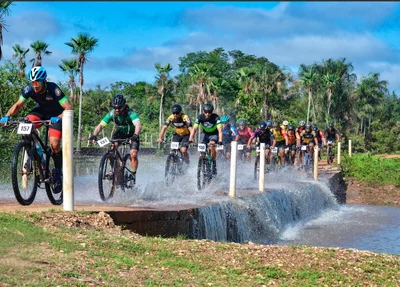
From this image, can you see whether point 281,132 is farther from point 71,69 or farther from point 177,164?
point 71,69

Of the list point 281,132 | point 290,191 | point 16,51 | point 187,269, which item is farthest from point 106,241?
point 16,51

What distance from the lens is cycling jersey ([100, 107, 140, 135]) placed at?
36.5 feet

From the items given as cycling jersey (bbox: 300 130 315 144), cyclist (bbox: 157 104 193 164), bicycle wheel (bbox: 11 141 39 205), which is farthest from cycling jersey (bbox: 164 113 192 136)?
cycling jersey (bbox: 300 130 315 144)

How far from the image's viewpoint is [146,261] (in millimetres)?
6879

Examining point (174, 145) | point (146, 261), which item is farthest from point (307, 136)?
point (146, 261)

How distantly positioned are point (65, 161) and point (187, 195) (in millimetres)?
5218

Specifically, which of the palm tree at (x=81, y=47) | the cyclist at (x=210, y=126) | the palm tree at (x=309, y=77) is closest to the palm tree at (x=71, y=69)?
the palm tree at (x=81, y=47)

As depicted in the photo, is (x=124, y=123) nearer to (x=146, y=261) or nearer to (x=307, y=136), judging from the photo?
(x=146, y=261)

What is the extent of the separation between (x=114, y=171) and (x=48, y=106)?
197 centimetres

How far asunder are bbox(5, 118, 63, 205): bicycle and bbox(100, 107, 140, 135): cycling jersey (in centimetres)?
181

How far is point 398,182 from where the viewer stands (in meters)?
30.6

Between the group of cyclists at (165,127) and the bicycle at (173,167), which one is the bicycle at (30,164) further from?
the bicycle at (173,167)

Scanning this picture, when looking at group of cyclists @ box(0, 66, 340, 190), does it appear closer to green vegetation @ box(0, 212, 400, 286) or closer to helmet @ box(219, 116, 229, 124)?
helmet @ box(219, 116, 229, 124)

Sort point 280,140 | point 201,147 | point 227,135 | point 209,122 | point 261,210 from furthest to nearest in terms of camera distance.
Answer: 1. point 280,140
2. point 227,135
3. point 209,122
4. point 261,210
5. point 201,147
